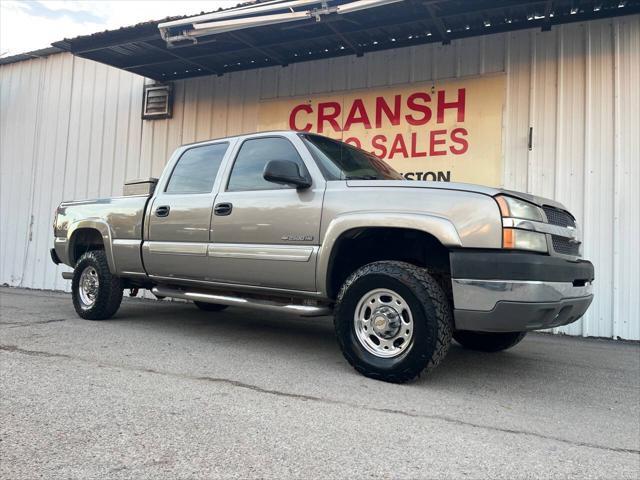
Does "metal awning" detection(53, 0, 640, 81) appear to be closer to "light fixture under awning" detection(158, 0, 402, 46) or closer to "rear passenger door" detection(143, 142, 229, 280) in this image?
"light fixture under awning" detection(158, 0, 402, 46)

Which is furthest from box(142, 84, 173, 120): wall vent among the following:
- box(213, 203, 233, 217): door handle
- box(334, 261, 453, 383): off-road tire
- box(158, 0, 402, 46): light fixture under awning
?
box(334, 261, 453, 383): off-road tire

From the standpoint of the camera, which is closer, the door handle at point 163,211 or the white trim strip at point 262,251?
the white trim strip at point 262,251

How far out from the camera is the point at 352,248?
4070 mm

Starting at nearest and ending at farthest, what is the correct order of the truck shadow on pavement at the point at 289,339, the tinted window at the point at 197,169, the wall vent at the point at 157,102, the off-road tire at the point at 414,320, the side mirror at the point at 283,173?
the off-road tire at the point at 414,320 → the side mirror at the point at 283,173 → the truck shadow on pavement at the point at 289,339 → the tinted window at the point at 197,169 → the wall vent at the point at 157,102

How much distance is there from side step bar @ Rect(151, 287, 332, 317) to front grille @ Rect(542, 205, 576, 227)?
1.84 metres

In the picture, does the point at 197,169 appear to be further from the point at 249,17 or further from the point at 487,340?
the point at 487,340

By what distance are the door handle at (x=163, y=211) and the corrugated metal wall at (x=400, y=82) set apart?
13.0ft

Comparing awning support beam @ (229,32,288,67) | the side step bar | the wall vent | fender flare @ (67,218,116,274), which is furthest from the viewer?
the wall vent

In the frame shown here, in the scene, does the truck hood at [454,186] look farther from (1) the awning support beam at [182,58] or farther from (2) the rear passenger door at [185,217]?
(1) the awning support beam at [182,58]

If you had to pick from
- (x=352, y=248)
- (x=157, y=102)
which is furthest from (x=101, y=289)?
(x=157, y=102)

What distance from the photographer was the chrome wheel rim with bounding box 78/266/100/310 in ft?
19.1

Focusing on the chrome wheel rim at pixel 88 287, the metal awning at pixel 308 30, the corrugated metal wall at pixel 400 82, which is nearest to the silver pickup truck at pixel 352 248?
the chrome wheel rim at pixel 88 287

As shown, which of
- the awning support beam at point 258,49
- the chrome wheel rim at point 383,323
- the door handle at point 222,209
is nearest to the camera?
the chrome wheel rim at point 383,323

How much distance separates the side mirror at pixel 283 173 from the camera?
3.85 m
